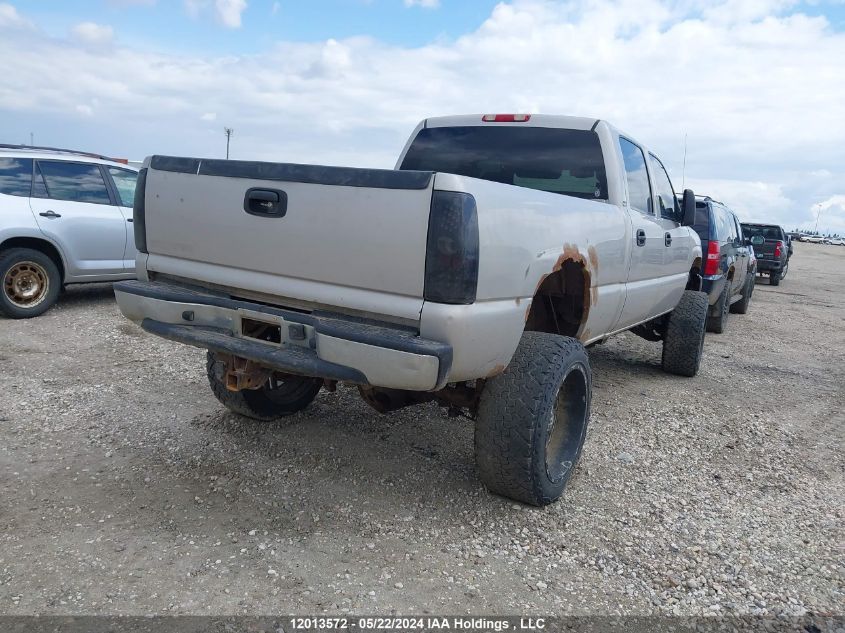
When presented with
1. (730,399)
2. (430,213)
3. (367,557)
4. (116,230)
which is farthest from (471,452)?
(116,230)

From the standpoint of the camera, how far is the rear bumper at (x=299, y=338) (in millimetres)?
2500

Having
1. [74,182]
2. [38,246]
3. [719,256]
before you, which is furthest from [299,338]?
[719,256]

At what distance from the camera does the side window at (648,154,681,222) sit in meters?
5.24

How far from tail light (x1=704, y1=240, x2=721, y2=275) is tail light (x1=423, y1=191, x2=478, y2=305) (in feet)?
20.0

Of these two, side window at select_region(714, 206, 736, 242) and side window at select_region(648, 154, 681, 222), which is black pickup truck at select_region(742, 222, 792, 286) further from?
side window at select_region(648, 154, 681, 222)

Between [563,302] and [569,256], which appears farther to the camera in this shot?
[563,302]

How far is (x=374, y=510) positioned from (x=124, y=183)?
605 cm

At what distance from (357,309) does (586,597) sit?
1.46m

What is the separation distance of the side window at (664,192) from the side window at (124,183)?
563cm

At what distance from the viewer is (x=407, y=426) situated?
14.2 ft

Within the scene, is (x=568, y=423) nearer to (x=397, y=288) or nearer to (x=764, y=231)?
(x=397, y=288)

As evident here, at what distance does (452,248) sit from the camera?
2.47 m

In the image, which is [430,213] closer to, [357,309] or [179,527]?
[357,309]

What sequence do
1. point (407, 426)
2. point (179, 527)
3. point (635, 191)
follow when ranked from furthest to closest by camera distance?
point (635, 191)
point (407, 426)
point (179, 527)
